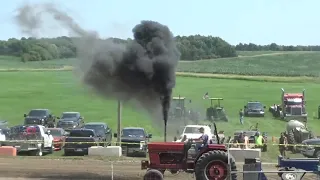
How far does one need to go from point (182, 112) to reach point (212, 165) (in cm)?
1835

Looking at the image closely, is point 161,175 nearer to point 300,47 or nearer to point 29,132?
point 29,132

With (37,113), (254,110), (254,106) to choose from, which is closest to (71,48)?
(37,113)

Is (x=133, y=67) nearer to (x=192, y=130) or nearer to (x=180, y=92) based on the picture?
(x=192, y=130)

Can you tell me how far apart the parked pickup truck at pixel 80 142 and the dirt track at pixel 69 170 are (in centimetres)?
344

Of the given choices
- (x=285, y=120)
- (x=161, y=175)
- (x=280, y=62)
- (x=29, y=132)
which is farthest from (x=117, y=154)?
(x=280, y=62)

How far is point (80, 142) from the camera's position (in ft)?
100

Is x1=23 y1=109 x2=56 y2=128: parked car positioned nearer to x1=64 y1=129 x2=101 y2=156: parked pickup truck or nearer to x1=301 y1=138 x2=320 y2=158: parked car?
x1=64 y1=129 x2=101 y2=156: parked pickup truck

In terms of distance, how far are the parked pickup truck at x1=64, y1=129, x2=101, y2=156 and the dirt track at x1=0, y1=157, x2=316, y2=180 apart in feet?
11.3

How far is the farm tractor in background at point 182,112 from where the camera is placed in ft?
115

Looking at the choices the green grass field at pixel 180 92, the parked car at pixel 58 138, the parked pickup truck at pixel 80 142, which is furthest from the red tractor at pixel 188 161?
the green grass field at pixel 180 92

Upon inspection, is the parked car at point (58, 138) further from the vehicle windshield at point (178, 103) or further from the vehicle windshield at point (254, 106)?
the vehicle windshield at point (254, 106)

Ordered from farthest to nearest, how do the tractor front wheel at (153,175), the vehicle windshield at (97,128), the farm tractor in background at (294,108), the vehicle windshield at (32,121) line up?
the farm tractor in background at (294,108) → the vehicle windshield at (32,121) → the vehicle windshield at (97,128) → the tractor front wheel at (153,175)

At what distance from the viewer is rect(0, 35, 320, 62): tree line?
30.1 meters

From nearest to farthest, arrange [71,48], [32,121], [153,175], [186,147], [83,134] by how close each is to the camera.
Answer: [153,175]
[186,147]
[71,48]
[83,134]
[32,121]
